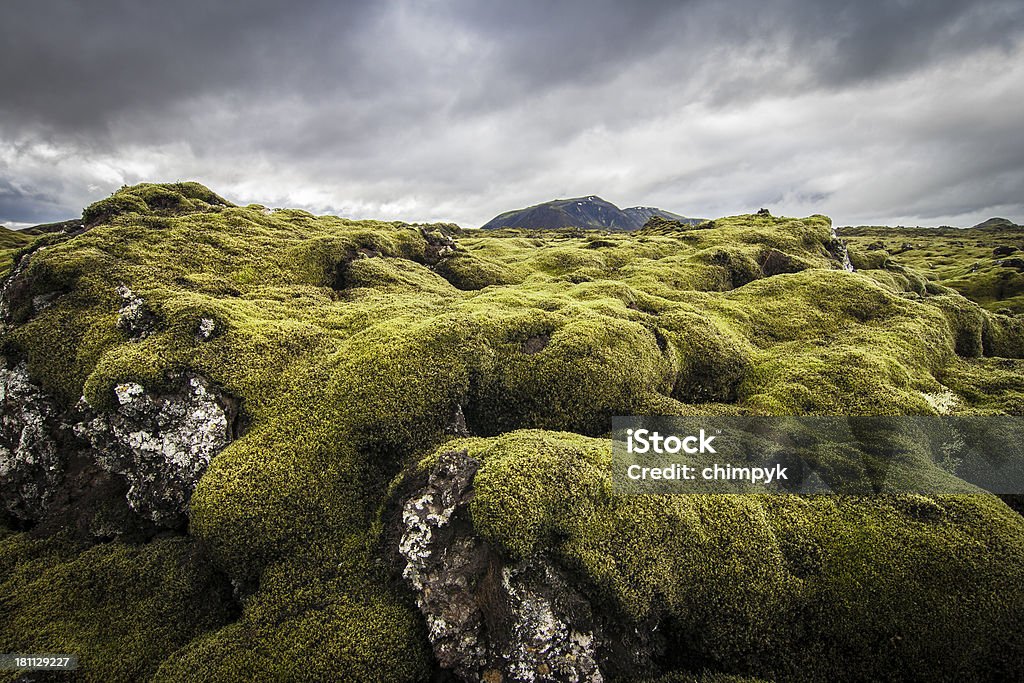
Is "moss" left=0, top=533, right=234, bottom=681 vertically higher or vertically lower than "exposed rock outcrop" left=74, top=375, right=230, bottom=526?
lower

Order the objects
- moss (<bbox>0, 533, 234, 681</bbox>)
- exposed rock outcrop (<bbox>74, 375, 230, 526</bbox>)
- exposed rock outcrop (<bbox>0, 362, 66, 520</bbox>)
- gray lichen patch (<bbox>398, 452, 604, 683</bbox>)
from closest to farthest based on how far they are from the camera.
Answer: gray lichen patch (<bbox>398, 452, 604, 683</bbox>) → moss (<bbox>0, 533, 234, 681</bbox>) → exposed rock outcrop (<bbox>74, 375, 230, 526</bbox>) → exposed rock outcrop (<bbox>0, 362, 66, 520</bbox>)

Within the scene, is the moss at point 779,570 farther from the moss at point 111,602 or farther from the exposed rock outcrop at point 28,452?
the exposed rock outcrop at point 28,452

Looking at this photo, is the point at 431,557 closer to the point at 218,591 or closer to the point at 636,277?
the point at 218,591

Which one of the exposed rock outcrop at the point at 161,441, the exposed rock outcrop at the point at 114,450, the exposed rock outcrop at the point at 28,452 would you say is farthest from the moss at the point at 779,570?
the exposed rock outcrop at the point at 28,452

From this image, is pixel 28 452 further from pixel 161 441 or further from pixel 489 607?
pixel 489 607

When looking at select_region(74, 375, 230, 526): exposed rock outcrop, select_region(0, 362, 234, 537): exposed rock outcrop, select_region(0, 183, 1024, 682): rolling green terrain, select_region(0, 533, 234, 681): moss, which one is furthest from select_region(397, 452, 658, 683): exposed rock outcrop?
select_region(0, 362, 234, 537): exposed rock outcrop

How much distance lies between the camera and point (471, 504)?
6410 mm

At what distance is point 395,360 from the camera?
9.45 meters

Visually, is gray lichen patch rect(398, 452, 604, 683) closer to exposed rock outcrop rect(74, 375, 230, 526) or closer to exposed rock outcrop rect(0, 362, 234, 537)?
exposed rock outcrop rect(74, 375, 230, 526)

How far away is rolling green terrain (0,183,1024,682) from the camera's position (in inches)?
240

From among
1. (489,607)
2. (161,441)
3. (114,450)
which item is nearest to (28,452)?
(114,450)

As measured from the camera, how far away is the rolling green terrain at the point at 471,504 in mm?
6090

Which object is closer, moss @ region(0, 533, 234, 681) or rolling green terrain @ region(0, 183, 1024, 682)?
rolling green terrain @ region(0, 183, 1024, 682)

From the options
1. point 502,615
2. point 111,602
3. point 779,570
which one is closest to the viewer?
point 502,615
